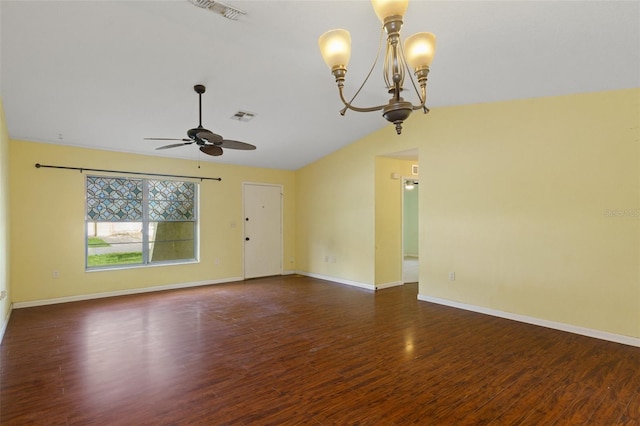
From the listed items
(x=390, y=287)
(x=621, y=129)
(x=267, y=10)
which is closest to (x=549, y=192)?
(x=621, y=129)

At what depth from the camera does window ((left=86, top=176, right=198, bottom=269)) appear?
552 cm

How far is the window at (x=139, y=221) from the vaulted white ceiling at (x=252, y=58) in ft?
3.80

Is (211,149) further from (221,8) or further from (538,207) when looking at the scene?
(538,207)

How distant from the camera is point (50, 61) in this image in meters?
3.00

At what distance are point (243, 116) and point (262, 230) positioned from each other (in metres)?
3.32

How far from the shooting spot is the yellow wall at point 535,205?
11.4ft

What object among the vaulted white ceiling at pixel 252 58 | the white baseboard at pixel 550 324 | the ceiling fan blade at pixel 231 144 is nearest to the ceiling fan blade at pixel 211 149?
→ the ceiling fan blade at pixel 231 144

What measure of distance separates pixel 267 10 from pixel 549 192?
3725mm

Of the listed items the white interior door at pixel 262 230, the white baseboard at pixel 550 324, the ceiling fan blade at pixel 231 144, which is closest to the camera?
the white baseboard at pixel 550 324

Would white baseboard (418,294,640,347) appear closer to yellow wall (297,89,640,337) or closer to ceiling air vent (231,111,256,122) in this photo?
yellow wall (297,89,640,337)

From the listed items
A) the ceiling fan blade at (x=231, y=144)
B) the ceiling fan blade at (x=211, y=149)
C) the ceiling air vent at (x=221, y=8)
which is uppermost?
the ceiling air vent at (x=221, y=8)

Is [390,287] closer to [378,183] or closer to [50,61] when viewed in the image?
[378,183]

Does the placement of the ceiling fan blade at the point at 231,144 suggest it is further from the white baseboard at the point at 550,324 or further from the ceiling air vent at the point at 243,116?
the white baseboard at the point at 550,324

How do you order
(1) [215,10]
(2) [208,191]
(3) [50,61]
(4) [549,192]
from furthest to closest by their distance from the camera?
(2) [208,191], (4) [549,192], (3) [50,61], (1) [215,10]
